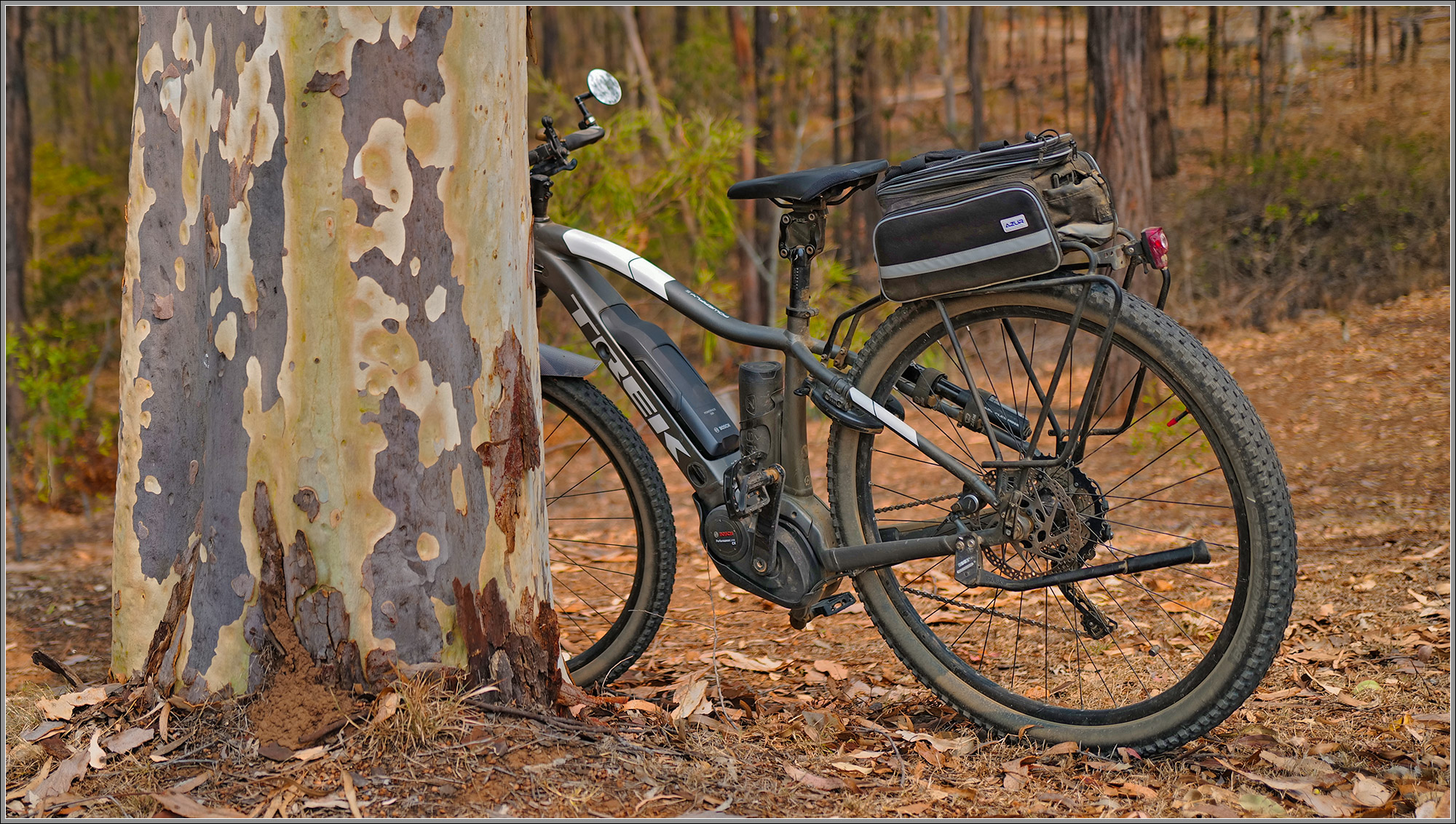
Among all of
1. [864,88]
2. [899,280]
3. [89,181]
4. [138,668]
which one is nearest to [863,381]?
[899,280]

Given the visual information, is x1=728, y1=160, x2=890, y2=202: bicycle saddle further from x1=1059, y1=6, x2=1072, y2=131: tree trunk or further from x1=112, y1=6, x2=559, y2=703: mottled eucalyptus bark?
x1=1059, y1=6, x2=1072, y2=131: tree trunk

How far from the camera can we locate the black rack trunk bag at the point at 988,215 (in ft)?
8.13

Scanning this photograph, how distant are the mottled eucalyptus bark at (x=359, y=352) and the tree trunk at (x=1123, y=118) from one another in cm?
561

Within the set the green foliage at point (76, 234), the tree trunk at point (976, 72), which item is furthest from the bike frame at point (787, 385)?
the tree trunk at point (976, 72)

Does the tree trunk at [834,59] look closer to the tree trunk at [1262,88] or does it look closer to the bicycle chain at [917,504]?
the tree trunk at [1262,88]

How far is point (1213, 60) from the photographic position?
19625mm

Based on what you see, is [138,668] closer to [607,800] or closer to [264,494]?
[264,494]

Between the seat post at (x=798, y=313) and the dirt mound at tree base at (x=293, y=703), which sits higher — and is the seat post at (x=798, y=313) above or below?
above

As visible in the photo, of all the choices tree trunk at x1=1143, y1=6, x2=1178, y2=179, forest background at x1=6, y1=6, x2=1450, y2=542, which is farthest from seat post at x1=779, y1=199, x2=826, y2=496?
tree trunk at x1=1143, y1=6, x2=1178, y2=179

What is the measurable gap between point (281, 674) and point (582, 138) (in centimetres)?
169

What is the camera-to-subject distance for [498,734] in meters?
2.39

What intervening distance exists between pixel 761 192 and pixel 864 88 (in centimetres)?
1304

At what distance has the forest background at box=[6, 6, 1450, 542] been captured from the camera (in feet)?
25.1

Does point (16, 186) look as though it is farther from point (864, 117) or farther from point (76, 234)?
point (864, 117)
